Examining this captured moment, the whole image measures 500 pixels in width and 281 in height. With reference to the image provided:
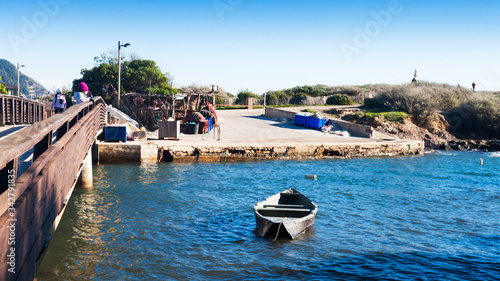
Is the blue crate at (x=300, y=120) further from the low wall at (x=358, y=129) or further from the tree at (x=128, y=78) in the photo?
the tree at (x=128, y=78)

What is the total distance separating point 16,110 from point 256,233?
18569 mm

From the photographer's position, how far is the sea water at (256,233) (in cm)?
938

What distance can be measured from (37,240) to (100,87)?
45564mm

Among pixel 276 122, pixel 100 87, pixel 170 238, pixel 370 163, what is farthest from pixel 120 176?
pixel 100 87

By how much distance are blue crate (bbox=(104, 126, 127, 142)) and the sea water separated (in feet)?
6.36

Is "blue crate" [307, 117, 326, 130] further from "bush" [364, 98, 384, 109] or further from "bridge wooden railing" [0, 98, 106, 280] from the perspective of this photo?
"bridge wooden railing" [0, 98, 106, 280]

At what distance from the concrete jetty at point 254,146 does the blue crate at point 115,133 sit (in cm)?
54

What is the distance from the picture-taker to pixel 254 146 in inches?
1003

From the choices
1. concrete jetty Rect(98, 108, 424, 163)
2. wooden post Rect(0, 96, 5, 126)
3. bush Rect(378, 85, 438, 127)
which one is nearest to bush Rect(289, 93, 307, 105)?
bush Rect(378, 85, 438, 127)

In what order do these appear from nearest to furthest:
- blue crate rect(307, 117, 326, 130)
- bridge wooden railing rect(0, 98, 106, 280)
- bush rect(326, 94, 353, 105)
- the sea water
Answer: bridge wooden railing rect(0, 98, 106, 280), the sea water, blue crate rect(307, 117, 326, 130), bush rect(326, 94, 353, 105)

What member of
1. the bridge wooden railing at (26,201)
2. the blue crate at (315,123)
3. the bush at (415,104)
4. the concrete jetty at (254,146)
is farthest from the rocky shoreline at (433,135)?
the bridge wooden railing at (26,201)

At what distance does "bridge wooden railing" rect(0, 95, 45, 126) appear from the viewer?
69.6 feet

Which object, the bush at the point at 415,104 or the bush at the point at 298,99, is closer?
the bush at the point at 415,104

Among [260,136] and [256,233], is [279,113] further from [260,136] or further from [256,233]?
[256,233]
